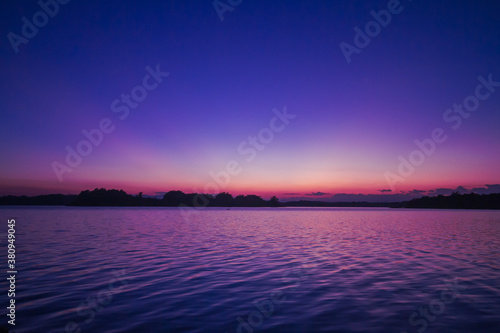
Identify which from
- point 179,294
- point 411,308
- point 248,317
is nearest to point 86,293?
point 179,294

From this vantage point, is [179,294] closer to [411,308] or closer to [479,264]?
[411,308]

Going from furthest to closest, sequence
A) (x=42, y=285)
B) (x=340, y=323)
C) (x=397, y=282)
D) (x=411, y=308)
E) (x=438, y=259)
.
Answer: (x=438, y=259) → (x=397, y=282) → (x=42, y=285) → (x=411, y=308) → (x=340, y=323)

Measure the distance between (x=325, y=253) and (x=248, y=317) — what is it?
1755 cm

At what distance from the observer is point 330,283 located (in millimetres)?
17281

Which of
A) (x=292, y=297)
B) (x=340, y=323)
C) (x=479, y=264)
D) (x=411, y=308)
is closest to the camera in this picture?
(x=340, y=323)
